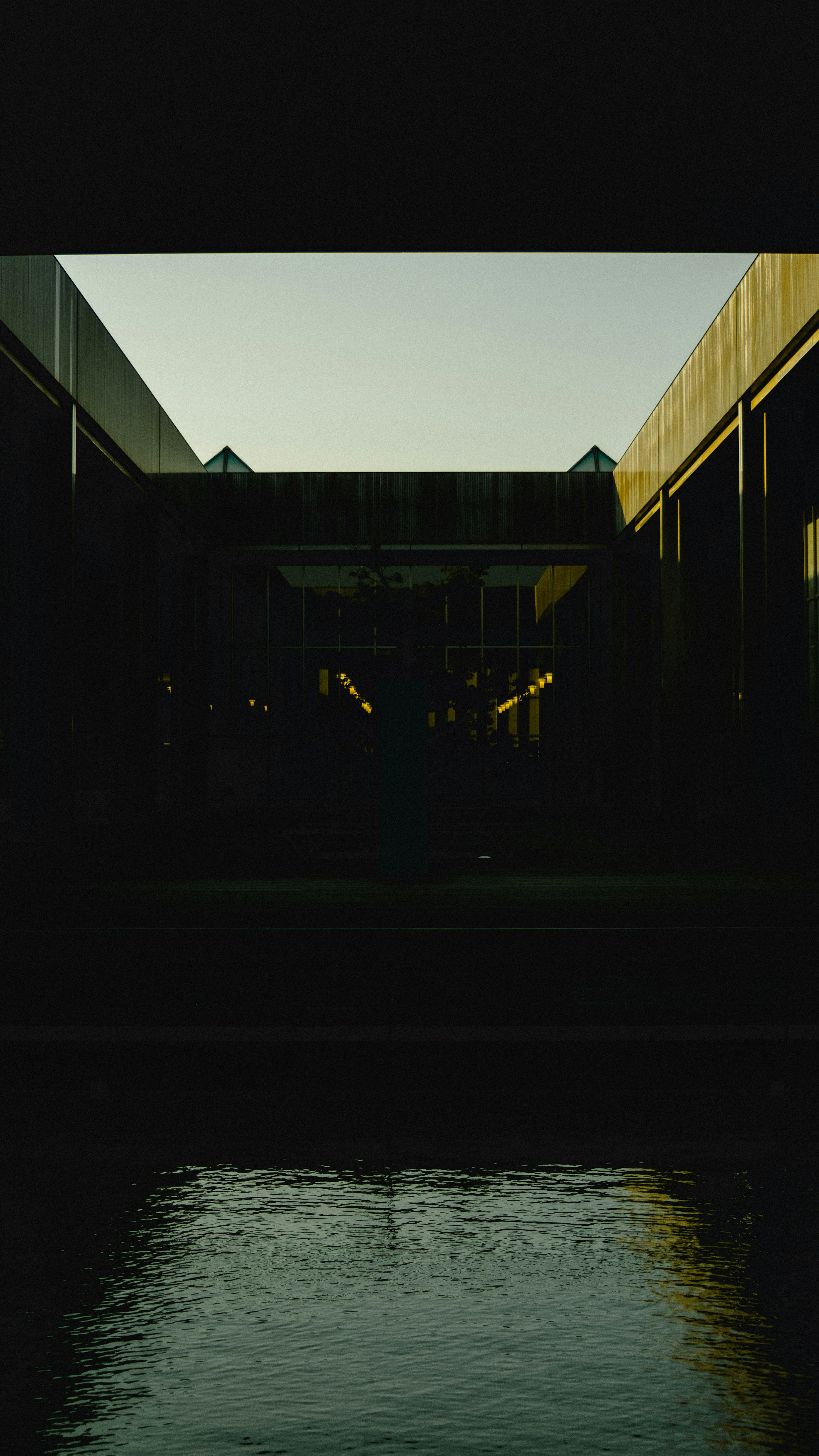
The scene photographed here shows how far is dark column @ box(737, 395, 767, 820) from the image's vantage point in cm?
2644

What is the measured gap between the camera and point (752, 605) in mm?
26844

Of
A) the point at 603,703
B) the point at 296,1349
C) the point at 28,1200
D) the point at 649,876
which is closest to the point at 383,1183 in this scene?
the point at 28,1200

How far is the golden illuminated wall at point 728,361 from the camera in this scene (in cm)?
2306

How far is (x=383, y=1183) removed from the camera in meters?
6.02

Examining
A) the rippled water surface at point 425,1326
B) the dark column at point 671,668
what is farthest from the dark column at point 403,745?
the dark column at point 671,668

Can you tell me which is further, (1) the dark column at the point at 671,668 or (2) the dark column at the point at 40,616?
(1) the dark column at the point at 671,668

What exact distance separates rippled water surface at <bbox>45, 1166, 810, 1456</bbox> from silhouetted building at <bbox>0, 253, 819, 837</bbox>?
93.2 ft

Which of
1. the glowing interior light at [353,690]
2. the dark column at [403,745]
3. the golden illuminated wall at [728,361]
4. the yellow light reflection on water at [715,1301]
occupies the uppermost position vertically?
the golden illuminated wall at [728,361]

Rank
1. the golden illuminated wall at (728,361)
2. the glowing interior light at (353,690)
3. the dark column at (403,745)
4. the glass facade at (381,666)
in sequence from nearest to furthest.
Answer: the dark column at (403,745) < the golden illuminated wall at (728,361) < the glass facade at (381,666) < the glowing interior light at (353,690)

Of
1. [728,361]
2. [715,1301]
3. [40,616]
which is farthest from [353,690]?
[715,1301]

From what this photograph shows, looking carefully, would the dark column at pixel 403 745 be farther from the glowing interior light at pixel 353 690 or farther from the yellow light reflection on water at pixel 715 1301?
the glowing interior light at pixel 353 690

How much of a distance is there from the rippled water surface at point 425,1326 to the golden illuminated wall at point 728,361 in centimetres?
1477

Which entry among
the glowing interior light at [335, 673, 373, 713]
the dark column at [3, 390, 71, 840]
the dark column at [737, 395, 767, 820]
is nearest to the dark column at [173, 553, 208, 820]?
the glowing interior light at [335, 673, 373, 713]

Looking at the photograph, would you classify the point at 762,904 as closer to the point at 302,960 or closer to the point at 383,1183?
the point at 302,960
